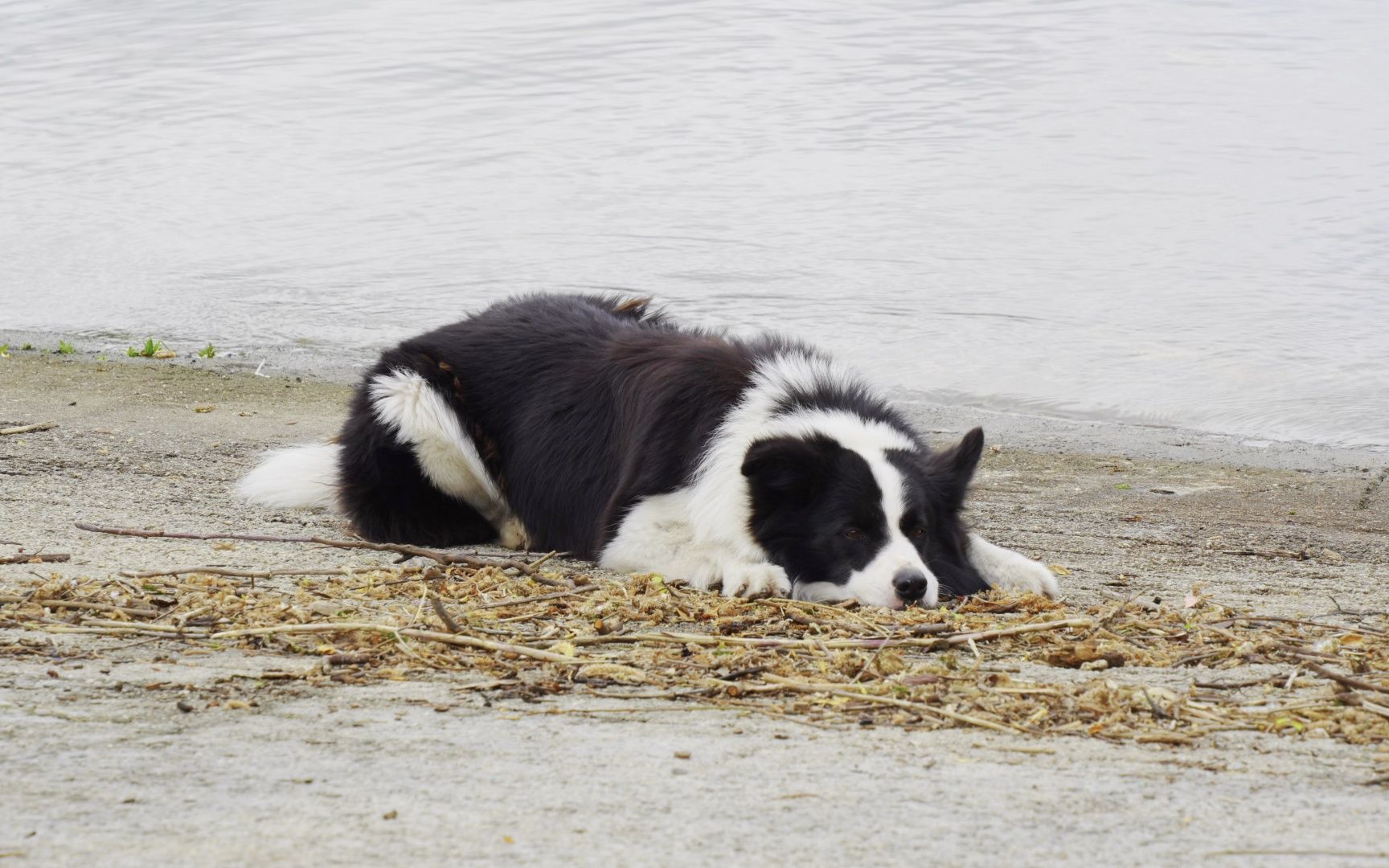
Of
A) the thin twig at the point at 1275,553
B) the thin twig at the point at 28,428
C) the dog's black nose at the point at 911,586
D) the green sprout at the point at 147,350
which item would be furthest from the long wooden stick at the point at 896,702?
the green sprout at the point at 147,350

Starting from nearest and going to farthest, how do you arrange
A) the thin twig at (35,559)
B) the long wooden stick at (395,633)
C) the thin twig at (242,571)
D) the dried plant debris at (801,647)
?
the dried plant debris at (801,647) → the long wooden stick at (395,633) → the thin twig at (242,571) → the thin twig at (35,559)

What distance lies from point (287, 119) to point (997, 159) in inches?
443

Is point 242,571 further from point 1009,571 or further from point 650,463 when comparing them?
point 1009,571

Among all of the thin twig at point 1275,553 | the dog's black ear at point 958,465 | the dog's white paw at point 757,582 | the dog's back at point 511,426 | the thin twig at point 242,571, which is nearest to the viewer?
the thin twig at point 242,571

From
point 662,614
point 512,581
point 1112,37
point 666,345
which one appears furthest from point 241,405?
point 1112,37

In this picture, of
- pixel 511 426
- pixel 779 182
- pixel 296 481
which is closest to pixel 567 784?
pixel 511 426

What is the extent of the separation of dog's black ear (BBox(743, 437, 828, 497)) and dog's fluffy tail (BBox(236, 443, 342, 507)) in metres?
2.30

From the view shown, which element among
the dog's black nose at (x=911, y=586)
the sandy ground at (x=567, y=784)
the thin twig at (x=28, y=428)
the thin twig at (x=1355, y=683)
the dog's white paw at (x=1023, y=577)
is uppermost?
the sandy ground at (x=567, y=784)

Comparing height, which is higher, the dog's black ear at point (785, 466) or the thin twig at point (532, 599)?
the dog's black ear at point (785, 466)

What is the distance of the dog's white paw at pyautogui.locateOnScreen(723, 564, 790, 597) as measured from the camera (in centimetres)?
493

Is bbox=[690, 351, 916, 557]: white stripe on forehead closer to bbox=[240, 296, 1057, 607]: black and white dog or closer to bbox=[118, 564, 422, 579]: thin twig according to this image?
bbox=[240, 296, 1057, 607]: black and white dog

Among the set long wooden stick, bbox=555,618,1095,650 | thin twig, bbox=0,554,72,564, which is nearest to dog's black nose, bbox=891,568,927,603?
long wooden stick, bbox=555,618,1095,650

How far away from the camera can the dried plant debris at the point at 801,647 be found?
3232 millimetres

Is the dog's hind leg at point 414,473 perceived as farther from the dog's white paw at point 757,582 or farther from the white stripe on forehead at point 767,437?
the dog's white paw at point 757,582
